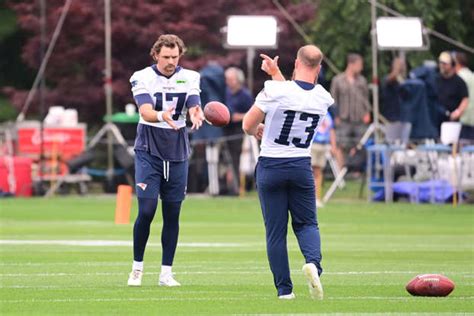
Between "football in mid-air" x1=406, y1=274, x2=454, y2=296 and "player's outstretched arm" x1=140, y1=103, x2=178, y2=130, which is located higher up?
"player's outstretched arm" x1=140, y1=103, x2=178, y2=130

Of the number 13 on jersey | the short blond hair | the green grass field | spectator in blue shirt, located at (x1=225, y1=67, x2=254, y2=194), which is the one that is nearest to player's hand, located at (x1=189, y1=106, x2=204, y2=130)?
the green grass field

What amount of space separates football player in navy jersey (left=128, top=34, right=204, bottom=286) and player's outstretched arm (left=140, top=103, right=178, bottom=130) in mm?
37

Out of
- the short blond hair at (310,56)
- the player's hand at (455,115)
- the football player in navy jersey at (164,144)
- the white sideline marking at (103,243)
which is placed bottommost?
the white sideline marking at (103,243)

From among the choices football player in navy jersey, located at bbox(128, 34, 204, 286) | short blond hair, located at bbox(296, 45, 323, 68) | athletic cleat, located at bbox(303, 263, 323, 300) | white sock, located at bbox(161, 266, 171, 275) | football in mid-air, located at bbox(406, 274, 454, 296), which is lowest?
white sock, located at bbox(161, 266, 171, 275)

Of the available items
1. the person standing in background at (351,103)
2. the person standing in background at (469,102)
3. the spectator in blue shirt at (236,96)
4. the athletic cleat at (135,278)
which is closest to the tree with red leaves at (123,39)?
the person standing in background at (351,103)

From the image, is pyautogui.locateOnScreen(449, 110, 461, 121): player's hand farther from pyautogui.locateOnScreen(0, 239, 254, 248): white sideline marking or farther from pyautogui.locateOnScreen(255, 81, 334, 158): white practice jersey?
pyautogui.locateOnScreen(255, 81, 334, 158): white practice jersey

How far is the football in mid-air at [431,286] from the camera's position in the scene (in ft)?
41.0

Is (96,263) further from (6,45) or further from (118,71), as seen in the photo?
(6,45)

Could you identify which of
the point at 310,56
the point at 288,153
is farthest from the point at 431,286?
the point at 310,56

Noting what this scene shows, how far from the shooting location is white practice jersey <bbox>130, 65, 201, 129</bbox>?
13797 mm

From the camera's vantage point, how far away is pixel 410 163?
28438 mm

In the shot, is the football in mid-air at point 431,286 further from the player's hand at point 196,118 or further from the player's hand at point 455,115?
the player's hand at point 455,115

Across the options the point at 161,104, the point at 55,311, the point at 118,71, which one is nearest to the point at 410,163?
the point at 118,71

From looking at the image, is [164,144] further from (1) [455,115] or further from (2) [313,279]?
(1) [455,115]
